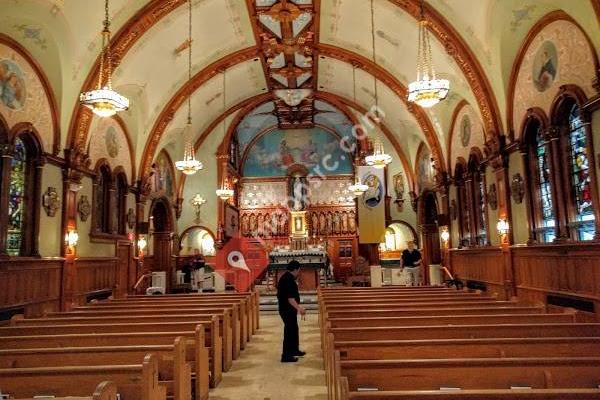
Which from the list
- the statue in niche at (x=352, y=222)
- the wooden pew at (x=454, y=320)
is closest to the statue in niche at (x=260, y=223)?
the statue in niche at (x=352, y=222)

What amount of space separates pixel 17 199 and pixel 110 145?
4443 mm

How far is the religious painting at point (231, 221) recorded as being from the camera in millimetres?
20683

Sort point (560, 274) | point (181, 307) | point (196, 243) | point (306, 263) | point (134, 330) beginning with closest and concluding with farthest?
1. point (134, 330)
2. point (560, 274)
3. point (181, 307)
4. point (306, 263)
5. point (196, 243)

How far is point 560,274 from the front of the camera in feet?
27.7

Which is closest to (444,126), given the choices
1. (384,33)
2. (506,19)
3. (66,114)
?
(384,33)

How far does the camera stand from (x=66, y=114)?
423 inches

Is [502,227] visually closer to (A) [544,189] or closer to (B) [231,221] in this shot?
(A) [544,189]

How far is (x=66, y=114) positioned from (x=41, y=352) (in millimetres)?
8071

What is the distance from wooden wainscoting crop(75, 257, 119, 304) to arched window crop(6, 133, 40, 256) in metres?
1.71

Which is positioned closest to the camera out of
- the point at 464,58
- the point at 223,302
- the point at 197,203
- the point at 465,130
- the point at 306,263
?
the point at 223,302

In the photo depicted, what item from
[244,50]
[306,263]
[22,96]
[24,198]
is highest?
[244,50]

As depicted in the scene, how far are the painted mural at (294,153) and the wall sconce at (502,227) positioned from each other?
566 inches

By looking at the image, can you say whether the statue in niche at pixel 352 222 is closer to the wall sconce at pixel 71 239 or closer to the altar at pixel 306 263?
the altar at pixel 306 263

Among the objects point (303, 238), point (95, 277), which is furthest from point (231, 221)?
point (95, 277)
